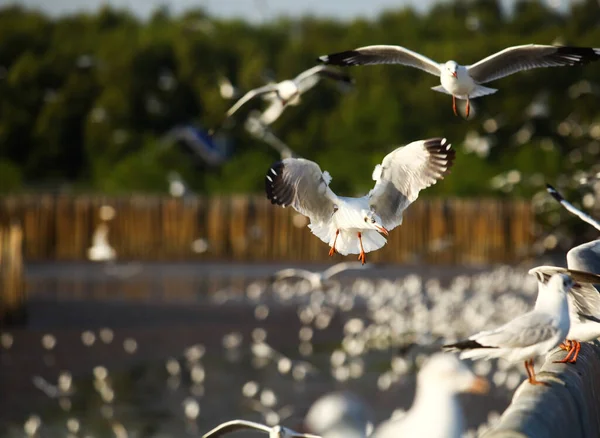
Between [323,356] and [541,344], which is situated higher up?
[541,344]

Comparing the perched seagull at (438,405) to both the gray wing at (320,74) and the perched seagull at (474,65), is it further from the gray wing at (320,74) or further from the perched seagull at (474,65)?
the gray wing at (320,74)

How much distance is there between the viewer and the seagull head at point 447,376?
Result: 21.3 feet

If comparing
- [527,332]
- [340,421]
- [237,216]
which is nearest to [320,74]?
[340,421]

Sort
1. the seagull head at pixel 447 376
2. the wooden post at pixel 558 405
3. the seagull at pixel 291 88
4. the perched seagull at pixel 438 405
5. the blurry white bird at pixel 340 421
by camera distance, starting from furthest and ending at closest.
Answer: the seagull at pixel 291 88 < the blurry white bird at pixel 340 421 < the seagull head at pixel 447 376 < the perched seagull at pixel 438 405 < the wooden post at pixel 558 405

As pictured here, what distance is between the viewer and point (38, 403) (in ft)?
48.3

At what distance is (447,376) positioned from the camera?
6.52 meters

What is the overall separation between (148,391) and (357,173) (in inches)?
1189

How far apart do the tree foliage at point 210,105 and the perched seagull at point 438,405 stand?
38.3m

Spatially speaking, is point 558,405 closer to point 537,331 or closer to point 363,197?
point 537,331

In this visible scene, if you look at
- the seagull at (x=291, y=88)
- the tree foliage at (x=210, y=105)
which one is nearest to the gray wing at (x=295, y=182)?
the seagull at (x=291, y=88)

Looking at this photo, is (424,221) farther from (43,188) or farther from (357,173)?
(43,188)

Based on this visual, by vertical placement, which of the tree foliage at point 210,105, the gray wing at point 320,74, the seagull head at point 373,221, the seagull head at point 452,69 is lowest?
the seagull head at point 373,221

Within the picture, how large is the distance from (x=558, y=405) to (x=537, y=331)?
113 cm

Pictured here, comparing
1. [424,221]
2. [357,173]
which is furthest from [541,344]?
[357,173]
